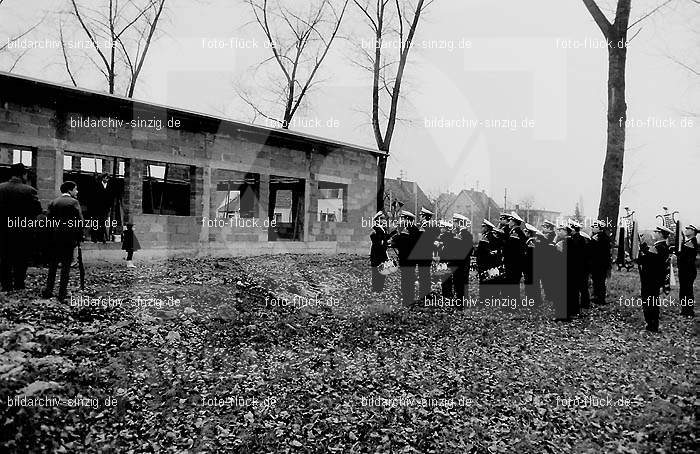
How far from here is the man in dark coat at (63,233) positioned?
27.1 feet

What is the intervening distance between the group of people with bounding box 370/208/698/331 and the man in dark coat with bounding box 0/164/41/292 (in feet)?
23.4

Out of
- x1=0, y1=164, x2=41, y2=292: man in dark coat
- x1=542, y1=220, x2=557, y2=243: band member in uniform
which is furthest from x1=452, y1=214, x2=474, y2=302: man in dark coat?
x1=0, y1=164, x2=41, y2=292: man in dark coat

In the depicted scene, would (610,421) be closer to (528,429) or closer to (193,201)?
(528,429)

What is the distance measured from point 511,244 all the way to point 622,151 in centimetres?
510

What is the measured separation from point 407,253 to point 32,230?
7386mm

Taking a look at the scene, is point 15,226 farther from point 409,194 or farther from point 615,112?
point 409,194

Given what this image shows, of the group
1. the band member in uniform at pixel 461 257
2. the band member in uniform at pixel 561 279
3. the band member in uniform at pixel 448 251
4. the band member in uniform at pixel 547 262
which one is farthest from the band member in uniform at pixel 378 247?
the band member in uniform at pixel 561 279

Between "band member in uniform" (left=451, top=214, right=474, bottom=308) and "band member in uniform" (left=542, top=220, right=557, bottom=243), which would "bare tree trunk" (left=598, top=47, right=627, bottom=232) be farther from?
"band member in uniform" (left=451, top=214, right=474, bottom=308)

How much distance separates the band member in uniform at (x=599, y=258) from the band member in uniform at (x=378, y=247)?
4.72m

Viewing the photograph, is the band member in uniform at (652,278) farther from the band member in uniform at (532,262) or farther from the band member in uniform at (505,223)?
the band member in uniform at (505,223)

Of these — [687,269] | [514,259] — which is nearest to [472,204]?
[687,269]

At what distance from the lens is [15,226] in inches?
335

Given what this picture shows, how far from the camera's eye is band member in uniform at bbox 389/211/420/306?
11.3 meters

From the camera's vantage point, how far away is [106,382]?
6016 mm
